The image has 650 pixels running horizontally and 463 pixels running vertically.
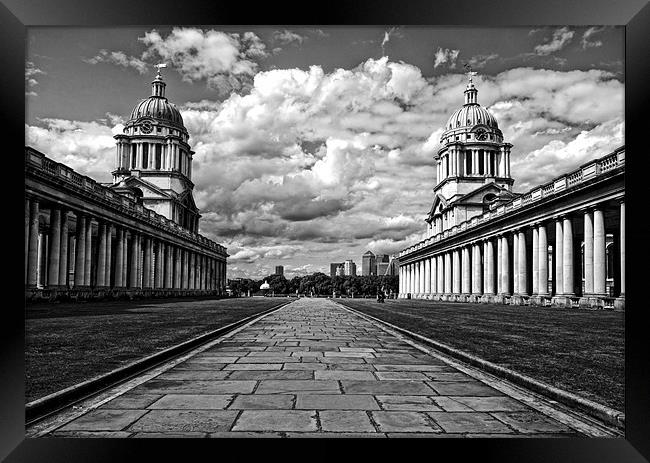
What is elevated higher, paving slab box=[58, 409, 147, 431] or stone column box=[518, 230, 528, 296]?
stone column box=[518, 230, 528, 296]

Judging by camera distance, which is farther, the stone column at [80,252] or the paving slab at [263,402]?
the stone column at [80,252]

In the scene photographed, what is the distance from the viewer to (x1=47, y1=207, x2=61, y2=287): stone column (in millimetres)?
42406

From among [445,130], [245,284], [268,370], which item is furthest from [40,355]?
[245,284]

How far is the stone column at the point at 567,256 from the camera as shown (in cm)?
4433

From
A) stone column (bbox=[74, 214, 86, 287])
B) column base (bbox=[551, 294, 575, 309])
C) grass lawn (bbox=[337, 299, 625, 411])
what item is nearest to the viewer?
grass lawn (bbox=[337, 299, 625, 411])

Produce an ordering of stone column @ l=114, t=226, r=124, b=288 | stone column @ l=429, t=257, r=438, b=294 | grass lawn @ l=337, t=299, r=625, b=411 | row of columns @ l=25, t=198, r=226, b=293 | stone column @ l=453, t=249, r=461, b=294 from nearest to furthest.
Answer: grass lawn @ l=337, t=299, r=625, b=411 → row of columns @ l=25, t=198, r=226, b=293 → stone column @ l=114, t=226, r=124, b=288 → stone column @ l=453, t=249, r=461, b=294 → stone column @ l=429, t=257, r=438, b=294

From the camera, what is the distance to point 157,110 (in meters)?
106

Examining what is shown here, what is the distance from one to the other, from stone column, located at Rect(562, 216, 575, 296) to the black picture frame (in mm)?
40631

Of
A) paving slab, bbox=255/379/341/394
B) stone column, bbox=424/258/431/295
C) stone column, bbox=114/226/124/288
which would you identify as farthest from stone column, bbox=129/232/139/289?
paving slab, bbox=255/379/341/394

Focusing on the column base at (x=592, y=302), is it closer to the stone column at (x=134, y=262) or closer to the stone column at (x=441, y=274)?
the stone column at (x=134, y=262)

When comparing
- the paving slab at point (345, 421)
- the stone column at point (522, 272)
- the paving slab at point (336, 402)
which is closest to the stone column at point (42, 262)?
the paving slab at point (336, 402)

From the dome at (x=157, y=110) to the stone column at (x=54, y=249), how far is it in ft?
209

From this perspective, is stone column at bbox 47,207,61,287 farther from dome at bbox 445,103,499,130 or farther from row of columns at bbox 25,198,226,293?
dome at bbox 445,103,499,130
